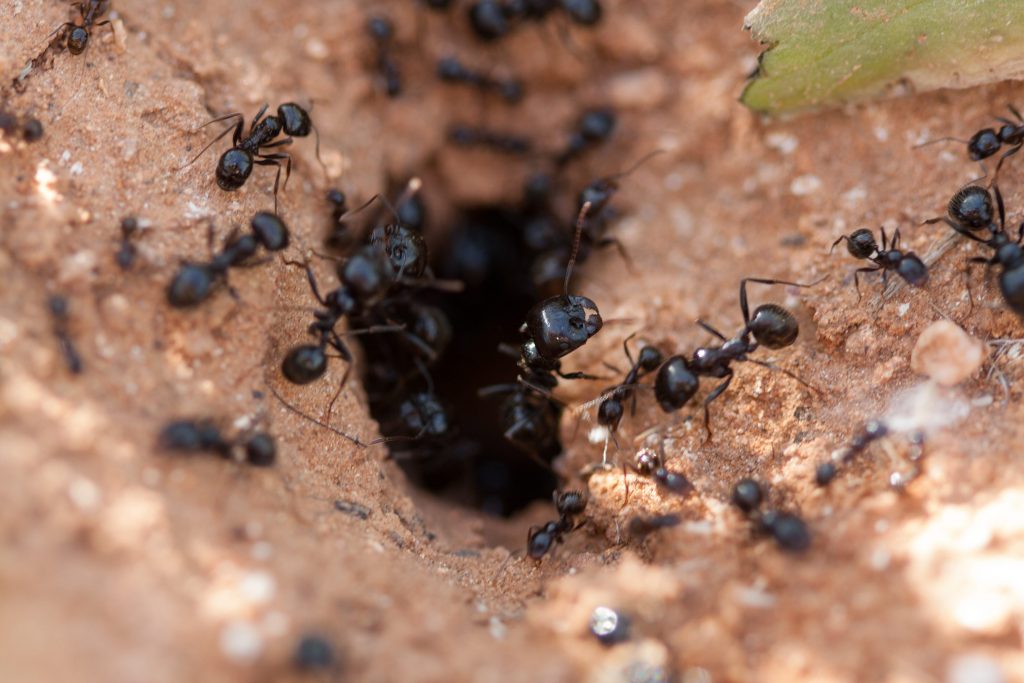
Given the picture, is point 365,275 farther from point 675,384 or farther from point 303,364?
point 675,384

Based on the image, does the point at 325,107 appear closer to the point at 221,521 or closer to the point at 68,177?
the point at 68,177

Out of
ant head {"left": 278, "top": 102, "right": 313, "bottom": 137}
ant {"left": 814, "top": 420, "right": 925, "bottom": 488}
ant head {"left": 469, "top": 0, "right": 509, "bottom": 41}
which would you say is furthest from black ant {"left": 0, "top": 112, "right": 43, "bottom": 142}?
ant {"left": 814, "top": 420, "right": 925, "bottom": 488}

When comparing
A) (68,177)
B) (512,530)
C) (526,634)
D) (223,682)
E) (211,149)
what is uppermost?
(68,177)

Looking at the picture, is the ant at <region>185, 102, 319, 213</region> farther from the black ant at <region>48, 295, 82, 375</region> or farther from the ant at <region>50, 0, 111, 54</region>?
the black ant at <region>48, 295, 82, 375</region>

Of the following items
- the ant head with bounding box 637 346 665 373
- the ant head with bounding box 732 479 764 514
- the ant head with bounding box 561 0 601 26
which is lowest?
the ant head with bounding box 637 346 665 373

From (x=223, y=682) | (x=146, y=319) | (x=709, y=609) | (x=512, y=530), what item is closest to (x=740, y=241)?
(x=512, y=530)
